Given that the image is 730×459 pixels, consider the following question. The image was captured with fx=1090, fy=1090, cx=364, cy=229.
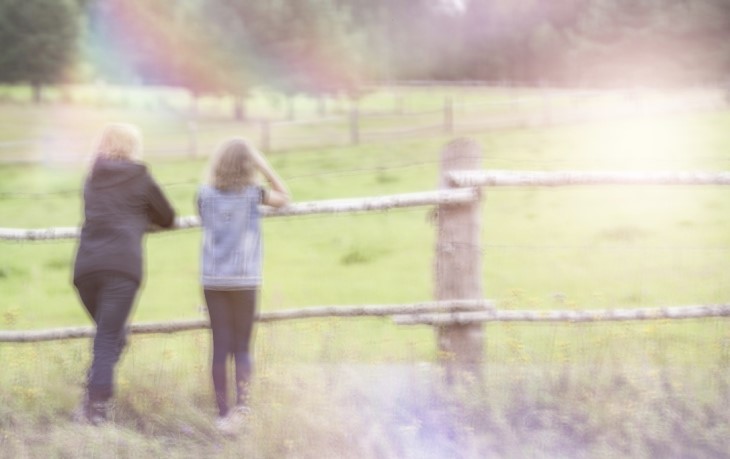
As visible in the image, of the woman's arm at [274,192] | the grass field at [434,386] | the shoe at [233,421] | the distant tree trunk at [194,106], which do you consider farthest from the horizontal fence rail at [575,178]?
the distant tree trunk at [194,106]

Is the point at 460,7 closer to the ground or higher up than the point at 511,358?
higher up

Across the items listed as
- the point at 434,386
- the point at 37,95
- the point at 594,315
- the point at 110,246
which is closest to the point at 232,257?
the point at 110,246

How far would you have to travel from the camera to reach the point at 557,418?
5.23 metres

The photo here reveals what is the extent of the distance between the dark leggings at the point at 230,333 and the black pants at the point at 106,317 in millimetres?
398

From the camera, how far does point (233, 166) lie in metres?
5.07

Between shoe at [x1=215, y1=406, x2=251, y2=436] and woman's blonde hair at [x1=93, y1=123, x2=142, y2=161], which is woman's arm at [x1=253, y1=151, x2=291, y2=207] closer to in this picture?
woman's blonde hair at [x1=93, y1=123, x2=142, y2=161]

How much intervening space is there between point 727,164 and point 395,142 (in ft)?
32.9

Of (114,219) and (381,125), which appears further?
(381,125)

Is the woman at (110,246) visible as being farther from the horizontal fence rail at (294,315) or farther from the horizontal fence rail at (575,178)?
the horizontal fence rail at (575,178)

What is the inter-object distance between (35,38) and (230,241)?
3611cm

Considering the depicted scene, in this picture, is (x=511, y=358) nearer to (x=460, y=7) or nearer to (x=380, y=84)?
(x=380, y=84)

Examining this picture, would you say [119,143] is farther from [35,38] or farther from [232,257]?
[35,38]

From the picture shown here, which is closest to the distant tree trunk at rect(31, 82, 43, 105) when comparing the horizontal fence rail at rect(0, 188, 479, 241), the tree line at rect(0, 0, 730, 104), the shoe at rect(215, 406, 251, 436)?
the tree line at rect(0, 0, 730, 104)

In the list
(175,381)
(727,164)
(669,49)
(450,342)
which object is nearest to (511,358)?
(450,342)
